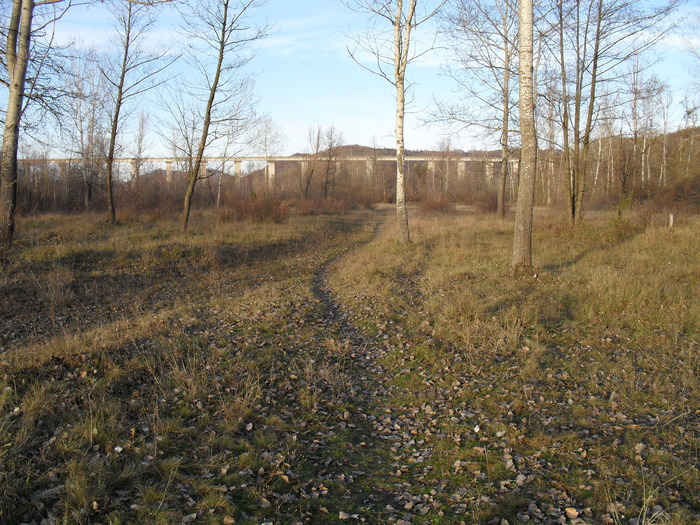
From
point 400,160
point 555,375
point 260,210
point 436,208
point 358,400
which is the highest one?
point 400,160

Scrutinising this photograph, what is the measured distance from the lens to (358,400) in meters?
5.32

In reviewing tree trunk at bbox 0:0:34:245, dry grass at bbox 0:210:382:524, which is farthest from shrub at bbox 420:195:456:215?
tree trunk at bbox 0:0:34:245

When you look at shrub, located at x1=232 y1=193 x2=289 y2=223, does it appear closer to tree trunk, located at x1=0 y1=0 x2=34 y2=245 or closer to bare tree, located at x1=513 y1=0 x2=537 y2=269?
tree trunk, located at x1=0 y1=0 x2=34 y2=245

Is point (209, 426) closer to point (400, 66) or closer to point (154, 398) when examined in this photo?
point (154, 398)

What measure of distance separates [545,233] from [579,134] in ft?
15.5

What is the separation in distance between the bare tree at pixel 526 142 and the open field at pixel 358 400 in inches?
30.7

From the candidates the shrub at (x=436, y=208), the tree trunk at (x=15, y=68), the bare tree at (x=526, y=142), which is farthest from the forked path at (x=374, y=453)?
the shrub at (x=436, y=208)

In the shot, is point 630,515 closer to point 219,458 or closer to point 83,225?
point 219,458

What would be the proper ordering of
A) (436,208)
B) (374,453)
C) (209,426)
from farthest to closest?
(436,208) → (209,426) → (374,453)

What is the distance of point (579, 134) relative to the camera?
1822 centimetres

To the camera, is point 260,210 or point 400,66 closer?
point 400,66

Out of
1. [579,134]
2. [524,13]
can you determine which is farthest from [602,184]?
[524,13]

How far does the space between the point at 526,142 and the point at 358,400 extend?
25.1 feet

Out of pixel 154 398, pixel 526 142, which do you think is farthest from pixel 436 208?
pixel 154 398
